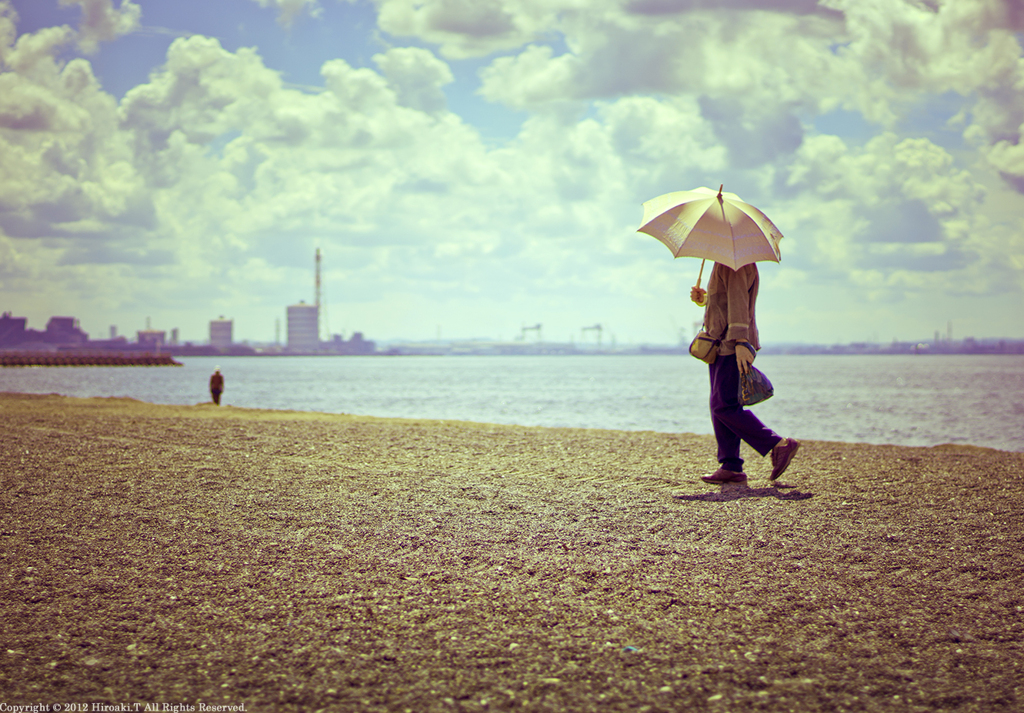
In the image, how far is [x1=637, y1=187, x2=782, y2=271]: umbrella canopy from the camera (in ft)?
22.1

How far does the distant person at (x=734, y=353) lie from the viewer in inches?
273

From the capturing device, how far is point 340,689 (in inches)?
117

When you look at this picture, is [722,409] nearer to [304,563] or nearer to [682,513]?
[682,513]

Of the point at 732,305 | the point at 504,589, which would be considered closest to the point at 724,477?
the point at 732,305

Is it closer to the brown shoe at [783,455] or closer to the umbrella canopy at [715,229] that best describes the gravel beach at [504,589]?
the brown shoe at [783,455]

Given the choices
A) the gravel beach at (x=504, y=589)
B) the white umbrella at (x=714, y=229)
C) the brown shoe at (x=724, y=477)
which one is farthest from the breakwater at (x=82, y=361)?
the brown shoe at (x=724, y=477)

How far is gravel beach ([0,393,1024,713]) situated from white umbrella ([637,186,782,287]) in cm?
206

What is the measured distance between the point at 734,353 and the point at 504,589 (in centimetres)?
376

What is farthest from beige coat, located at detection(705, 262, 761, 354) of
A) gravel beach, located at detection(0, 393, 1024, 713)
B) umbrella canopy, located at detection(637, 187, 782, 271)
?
gravel beach, located at detection(0, 393, 1024, 713)

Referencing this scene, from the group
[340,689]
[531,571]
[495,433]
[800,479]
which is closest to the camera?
[340,689]

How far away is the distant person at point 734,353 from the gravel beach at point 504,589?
356 millimetres

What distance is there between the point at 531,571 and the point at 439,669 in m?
1.33

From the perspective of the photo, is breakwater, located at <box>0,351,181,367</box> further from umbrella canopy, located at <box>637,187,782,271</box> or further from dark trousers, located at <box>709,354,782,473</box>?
dark trousers, located at <box>709,354,782,473</box>

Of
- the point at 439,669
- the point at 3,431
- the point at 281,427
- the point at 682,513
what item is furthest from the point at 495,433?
the point at 439,669
